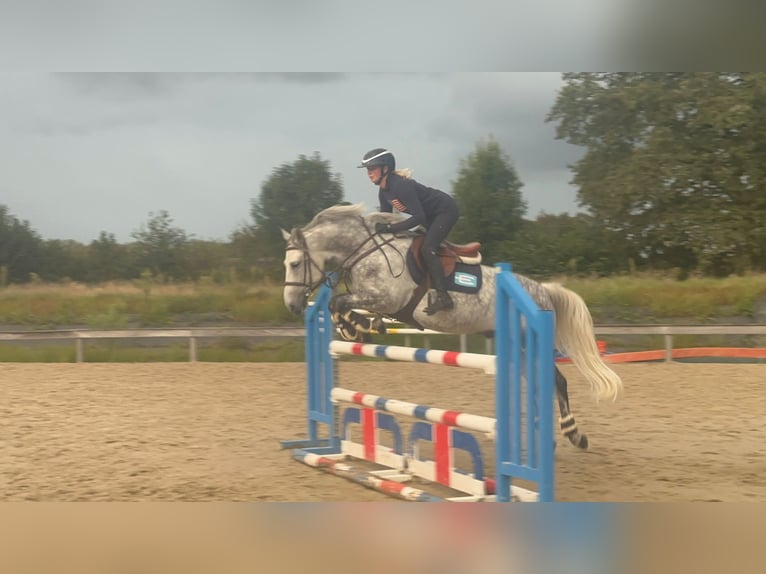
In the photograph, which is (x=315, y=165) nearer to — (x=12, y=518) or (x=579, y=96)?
(x=579, y=96)

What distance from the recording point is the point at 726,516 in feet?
6.79

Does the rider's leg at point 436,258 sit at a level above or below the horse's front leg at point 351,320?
above

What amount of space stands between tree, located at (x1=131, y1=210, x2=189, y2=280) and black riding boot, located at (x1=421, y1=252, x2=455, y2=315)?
4.05m

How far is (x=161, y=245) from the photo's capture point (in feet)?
21.0

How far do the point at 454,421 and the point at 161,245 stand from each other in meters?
4.69

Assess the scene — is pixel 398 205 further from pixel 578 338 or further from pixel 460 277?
pixel 578 338

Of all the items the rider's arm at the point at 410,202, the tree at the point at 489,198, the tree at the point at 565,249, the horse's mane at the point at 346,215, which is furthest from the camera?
the tree at the point at 565,249

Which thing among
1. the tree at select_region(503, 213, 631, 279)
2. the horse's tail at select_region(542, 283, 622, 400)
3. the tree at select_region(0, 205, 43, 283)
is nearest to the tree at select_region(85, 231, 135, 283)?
the tree at select_region(0, 205, 43, 283)

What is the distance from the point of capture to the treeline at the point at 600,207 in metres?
5.96

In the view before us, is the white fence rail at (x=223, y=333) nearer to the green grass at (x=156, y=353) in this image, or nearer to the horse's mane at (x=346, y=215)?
the green grass at (x=156, y=353)

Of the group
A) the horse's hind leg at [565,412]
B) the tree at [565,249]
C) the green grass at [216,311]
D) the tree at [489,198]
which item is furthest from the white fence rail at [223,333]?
the horse's hind leg at [565,412]

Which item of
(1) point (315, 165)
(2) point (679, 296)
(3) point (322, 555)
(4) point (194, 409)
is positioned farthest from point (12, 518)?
(2) point (679, 296)

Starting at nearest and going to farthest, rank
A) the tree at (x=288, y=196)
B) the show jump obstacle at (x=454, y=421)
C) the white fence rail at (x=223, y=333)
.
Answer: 1. the show jump obstacle at (x=454, y=421)
2. the tree at (x=288, y=196)
3. the white fence rail at (x=223, y=333)

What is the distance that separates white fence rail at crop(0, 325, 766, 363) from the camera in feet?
21.6
